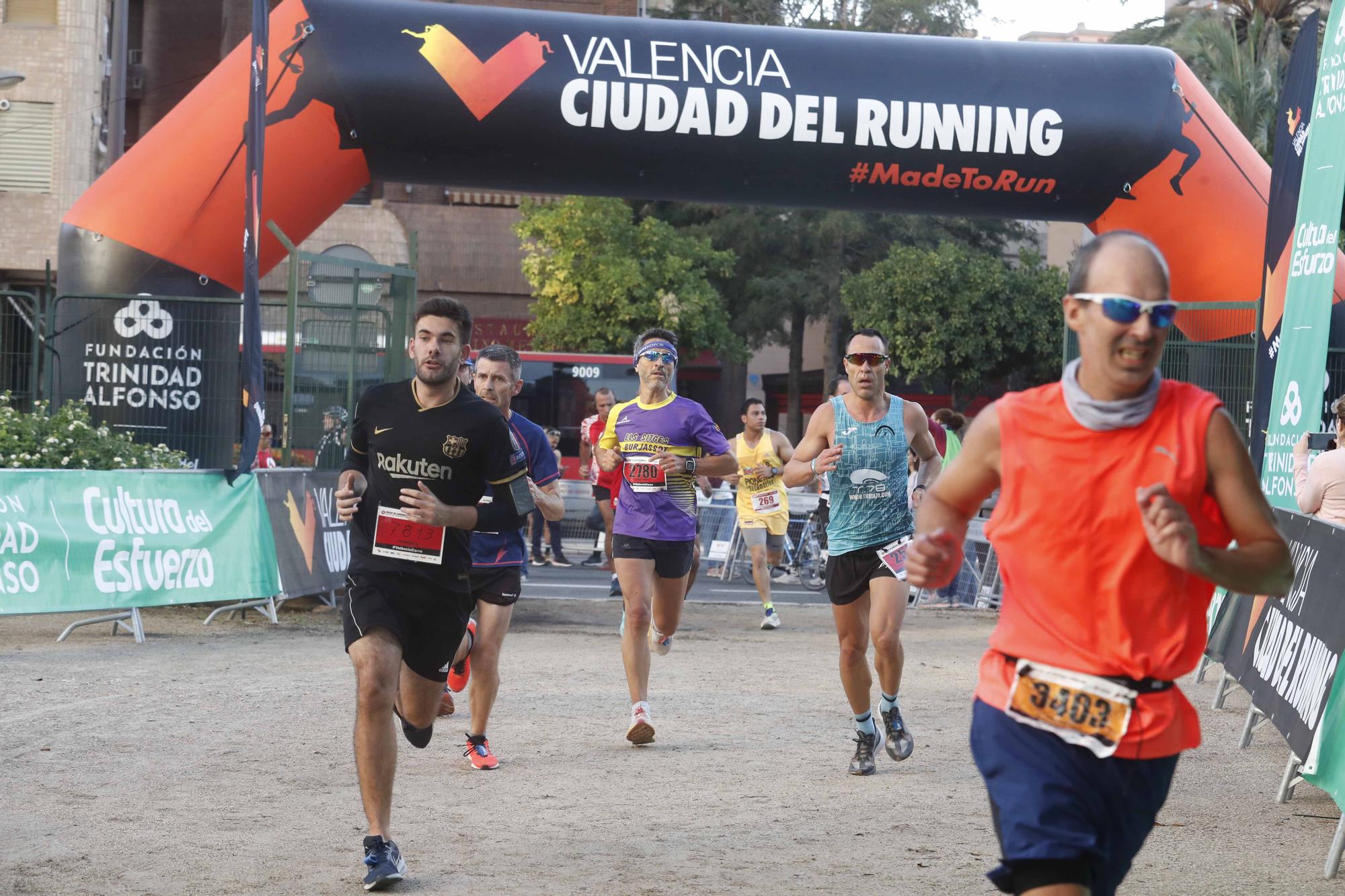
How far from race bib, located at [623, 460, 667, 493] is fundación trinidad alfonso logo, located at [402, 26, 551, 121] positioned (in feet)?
18.6

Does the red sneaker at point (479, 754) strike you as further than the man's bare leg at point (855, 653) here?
No

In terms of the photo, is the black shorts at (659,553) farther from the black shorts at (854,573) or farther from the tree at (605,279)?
the tree at (605,279)

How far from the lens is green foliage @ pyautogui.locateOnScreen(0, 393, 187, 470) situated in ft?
39.5

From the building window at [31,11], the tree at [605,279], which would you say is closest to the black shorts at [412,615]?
the building window at [31,11]

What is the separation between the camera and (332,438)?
559 inches

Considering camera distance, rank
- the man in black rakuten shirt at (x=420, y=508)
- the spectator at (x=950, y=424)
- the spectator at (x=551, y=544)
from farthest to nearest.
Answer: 1. the spectator at (x=551, y=544)
2. the spectator at (x=950, y=424)
3. the man in black rakuten shirt at (x=420, y=508)

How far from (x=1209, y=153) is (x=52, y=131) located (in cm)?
2572

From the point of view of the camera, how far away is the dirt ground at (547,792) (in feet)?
18.4

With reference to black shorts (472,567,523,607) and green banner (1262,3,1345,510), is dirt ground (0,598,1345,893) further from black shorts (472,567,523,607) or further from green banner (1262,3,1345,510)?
green banner (1262,3,1345,510)

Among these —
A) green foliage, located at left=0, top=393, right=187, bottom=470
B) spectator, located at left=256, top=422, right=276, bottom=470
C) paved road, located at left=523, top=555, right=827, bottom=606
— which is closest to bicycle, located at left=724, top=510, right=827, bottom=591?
paved road, located at left=523, top=555, right=827, bottom=606

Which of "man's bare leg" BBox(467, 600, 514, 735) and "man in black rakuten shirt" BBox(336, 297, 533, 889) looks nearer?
"man in black rakuten shirt" BBox(336, 297, 533, 889)

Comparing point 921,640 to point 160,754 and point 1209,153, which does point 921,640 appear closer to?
point 1209,153

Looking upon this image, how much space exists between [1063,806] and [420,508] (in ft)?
9.68

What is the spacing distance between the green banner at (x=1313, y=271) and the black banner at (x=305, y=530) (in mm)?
7030
